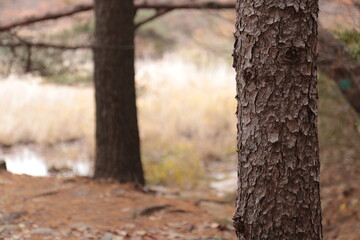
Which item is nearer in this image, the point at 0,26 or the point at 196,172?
the point at 0,26

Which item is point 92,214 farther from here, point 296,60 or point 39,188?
point 296,60

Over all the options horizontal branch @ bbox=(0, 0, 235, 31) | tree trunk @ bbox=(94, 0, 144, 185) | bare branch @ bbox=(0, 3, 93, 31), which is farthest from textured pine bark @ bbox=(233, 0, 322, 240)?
bare branch @ bbox=(0, 3, 93, 31)

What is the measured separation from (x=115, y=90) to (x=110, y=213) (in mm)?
1487

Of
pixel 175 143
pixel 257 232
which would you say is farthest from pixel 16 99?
pixel 257 232

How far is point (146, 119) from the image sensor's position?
37.4ft

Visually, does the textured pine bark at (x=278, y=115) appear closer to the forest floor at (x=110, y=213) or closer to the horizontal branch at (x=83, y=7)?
the forest floor at (x=110, y=213)

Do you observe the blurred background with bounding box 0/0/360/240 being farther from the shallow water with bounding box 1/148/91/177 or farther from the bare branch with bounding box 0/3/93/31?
the bare branch with bounding box 0/3/93/31

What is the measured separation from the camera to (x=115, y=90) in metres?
5.91

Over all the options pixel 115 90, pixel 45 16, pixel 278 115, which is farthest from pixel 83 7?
pixel 278 115

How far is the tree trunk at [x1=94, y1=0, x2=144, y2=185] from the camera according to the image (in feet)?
19.4

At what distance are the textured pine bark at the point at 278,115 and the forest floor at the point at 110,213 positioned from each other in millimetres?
1670

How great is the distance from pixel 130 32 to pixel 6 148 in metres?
5.40

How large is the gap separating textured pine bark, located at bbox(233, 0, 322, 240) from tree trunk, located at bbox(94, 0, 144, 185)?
308 centimetres

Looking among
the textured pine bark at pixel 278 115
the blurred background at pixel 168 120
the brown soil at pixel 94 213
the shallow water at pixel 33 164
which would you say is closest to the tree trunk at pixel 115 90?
the brown soil at pixel 94 213
